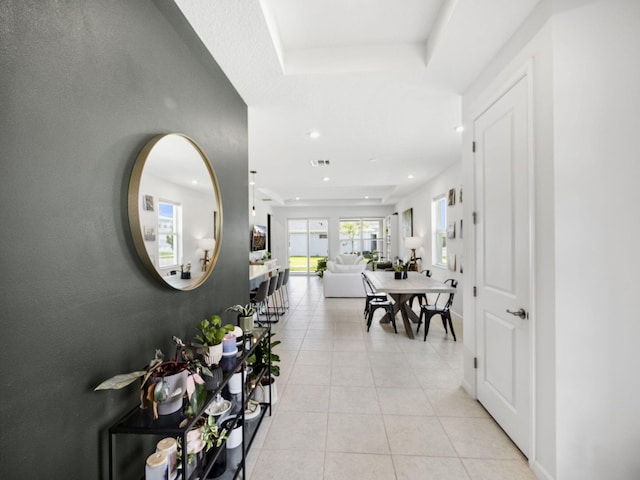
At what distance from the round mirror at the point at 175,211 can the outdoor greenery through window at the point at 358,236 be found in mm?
9562

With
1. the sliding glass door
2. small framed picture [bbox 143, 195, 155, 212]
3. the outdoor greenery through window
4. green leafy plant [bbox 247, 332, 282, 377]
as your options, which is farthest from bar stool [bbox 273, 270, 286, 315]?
the outdoor greenery through window

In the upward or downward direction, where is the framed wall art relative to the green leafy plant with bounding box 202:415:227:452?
upward

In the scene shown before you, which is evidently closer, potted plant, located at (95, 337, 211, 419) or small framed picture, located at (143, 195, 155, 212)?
potted plant, located at (95, 337, 211, 419)

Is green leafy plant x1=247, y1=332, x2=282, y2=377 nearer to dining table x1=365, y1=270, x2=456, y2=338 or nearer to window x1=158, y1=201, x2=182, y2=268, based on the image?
window x1=158, y1=201, x2=182, y2=268

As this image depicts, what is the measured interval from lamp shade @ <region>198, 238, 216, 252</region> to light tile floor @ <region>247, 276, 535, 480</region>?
1.36 m

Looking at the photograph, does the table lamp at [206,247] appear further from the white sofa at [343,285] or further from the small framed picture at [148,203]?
the white sofa at [343,285]

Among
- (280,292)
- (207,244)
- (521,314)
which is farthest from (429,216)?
(207,244)

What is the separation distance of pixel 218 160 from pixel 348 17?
130cm

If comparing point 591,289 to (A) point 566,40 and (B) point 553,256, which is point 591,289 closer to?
(B) point 553,256

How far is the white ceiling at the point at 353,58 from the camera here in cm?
177

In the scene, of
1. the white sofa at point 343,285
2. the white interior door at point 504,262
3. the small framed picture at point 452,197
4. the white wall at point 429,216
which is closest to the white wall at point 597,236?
the white interior door at point 504,262

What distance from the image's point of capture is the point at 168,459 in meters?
1.20

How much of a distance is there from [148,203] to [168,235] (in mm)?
215

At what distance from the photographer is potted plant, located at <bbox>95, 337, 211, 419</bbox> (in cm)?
107
